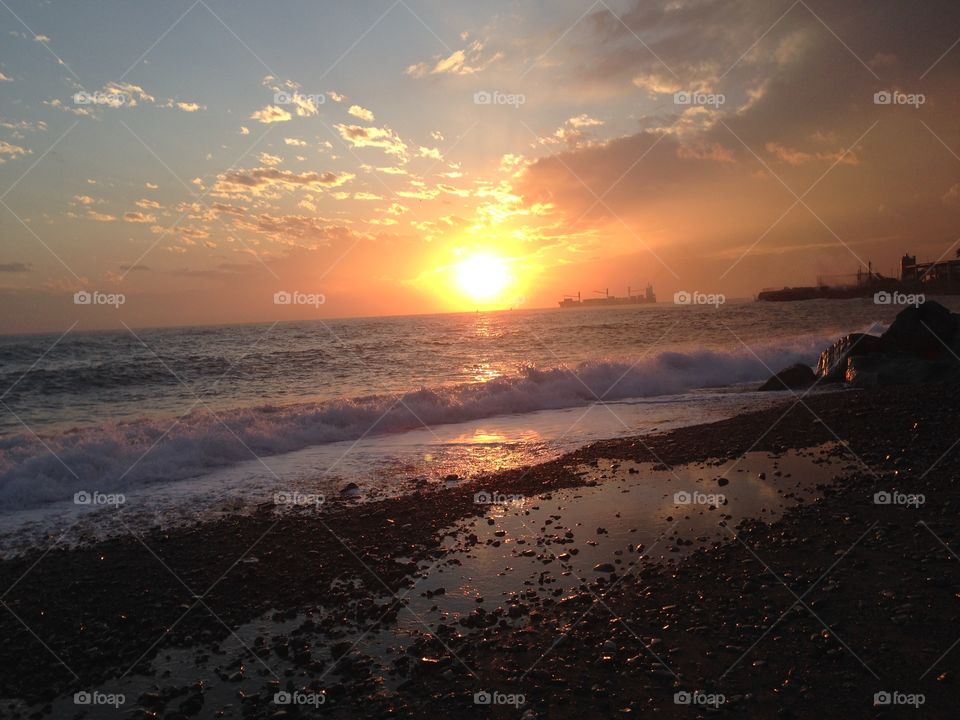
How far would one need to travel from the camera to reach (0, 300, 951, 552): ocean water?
1518cm

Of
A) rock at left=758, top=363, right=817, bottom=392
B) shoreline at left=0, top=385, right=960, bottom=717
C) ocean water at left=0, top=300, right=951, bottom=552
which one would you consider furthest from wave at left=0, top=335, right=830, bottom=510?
rock at left=758, top=363, right=817, bottom=392

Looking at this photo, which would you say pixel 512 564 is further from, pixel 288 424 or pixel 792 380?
pixel 792 380

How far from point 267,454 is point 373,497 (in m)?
7.36

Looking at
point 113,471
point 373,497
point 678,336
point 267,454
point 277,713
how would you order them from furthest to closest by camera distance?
point 678,336, point 267,454, point 113,471, point 373,497, point 277,713

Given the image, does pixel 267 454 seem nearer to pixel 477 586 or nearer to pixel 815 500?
pixel 477 586

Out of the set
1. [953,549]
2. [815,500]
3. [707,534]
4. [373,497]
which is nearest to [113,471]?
[373,497]

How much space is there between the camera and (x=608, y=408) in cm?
2536

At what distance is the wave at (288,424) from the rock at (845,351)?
16.7 ft

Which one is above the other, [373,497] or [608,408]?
[608,408]

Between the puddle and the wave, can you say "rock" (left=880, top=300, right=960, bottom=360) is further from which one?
the puddle

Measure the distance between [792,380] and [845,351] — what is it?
2809 millimetres

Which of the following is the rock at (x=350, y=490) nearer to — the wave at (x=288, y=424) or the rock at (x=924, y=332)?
the wave at (x=288, y=424)

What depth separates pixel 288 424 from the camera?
21.5m

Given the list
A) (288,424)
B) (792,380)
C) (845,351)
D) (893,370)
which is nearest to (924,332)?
(845,351)
